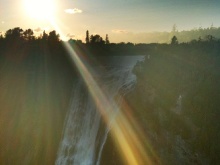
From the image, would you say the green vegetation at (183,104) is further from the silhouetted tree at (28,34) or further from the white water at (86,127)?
the silhouetted tree at (28,34)

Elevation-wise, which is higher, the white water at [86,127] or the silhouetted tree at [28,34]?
the silhouetted tree at [28,34]

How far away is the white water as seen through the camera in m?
33.0

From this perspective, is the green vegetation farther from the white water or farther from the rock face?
the white water

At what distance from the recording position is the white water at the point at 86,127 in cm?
3303

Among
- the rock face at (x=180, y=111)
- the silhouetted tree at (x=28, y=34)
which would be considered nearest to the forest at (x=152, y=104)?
the rock face at (x=180, y=111)

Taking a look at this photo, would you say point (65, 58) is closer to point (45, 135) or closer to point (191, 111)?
point (45, 135)

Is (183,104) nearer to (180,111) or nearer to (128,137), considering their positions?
(180,111)

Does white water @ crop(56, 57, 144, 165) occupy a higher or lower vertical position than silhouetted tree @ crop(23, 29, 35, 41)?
lower

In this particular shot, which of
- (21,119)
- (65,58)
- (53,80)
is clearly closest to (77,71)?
(53,80)

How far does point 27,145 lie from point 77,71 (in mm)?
17713

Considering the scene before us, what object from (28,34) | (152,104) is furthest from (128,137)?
(28,34)

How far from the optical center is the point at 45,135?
40.0 metres

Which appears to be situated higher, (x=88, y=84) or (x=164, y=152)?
(x=88, y=84)

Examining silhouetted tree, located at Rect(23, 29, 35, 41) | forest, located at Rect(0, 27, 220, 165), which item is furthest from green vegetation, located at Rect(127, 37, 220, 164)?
silhouetted tree, located at Rect(23, 29, 35, 41)
